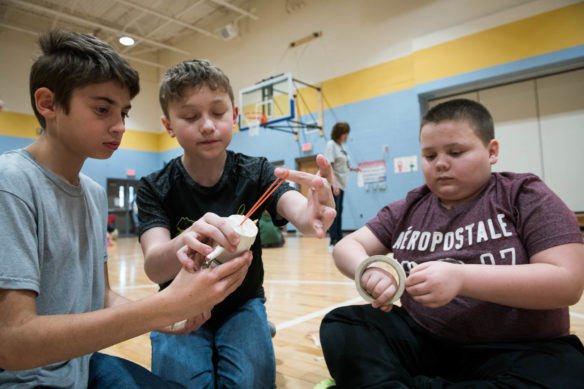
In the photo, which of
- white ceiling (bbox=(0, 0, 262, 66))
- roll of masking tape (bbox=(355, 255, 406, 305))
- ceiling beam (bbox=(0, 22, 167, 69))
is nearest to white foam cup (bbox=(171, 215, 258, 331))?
roll of masking tape (bbox=(355, 255, 406, 305))

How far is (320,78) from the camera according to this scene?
6707 millimetres

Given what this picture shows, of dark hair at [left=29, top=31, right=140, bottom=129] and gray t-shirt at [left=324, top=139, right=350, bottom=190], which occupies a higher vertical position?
gray t-shirt at [left=324, top=139, right=350, bottom=190]

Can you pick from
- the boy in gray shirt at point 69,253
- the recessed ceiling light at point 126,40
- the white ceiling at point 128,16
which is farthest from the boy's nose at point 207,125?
the recessed ceiling light at point 126,40

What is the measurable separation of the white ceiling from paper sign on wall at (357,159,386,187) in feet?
13.1

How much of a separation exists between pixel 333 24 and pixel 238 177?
20.1 feet

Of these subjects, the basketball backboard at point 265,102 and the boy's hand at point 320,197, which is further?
the basketball backboard at point 265,102

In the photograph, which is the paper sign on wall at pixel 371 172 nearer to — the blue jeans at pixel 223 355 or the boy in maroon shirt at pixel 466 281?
the boy in maroon shirt at pixel 466 281

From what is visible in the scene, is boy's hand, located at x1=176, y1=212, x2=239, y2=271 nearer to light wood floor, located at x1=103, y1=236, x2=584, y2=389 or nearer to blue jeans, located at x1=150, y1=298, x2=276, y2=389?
blue jeans, located at x1=150, y1=298, x2=276, y2=389

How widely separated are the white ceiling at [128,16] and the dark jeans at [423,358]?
7252 millimetres

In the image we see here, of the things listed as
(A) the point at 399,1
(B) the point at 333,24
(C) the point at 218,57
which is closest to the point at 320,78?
(B) the point at 333,24

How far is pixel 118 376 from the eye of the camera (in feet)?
2.73

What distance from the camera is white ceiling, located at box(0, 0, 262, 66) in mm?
7367

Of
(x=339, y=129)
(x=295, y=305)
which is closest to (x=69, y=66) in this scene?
(x=295, y=305)

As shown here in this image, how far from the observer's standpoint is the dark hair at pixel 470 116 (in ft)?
3.23
